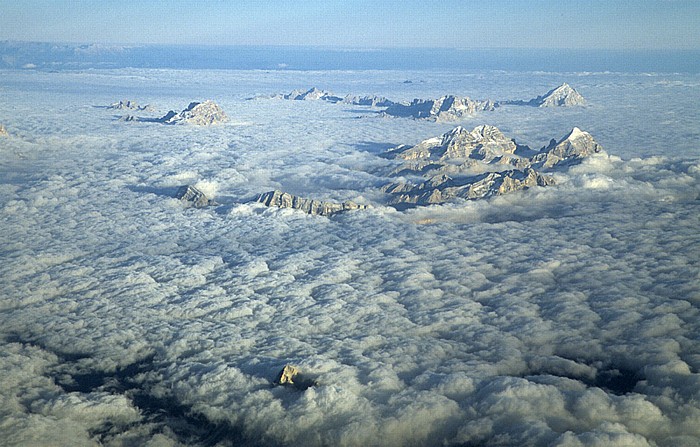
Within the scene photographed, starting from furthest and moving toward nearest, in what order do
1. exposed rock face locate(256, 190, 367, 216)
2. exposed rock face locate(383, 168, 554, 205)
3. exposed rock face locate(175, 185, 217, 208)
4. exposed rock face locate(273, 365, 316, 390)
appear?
exposed rock face locate(383, 168, 554, 205) < exposed rock face locate(175, 185, 217, 208) < exposed rock face locate(256, 190, 367, 216) < exposed rock face locate(273, 365, 316, 390)

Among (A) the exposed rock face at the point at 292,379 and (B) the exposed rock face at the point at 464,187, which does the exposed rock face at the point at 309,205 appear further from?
(A) the exposed rock face at the point at 292,379

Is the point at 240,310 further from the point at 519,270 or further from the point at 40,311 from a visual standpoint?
the point at 519,270

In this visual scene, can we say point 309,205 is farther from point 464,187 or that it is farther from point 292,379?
point 292,379

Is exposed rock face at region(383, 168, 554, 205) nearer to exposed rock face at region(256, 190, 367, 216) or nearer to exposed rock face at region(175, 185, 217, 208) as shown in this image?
exposed rock face at region(256, 190, 367, 216)

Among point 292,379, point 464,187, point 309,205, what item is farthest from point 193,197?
point 292,379

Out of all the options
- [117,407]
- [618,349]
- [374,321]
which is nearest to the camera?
[117,407]

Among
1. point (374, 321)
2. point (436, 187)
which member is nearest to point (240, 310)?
point (374, 321)

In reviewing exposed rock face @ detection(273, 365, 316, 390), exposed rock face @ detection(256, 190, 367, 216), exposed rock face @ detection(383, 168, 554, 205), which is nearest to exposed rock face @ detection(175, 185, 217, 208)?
exposed rock face @ detection(256, 190, 367, 216)
